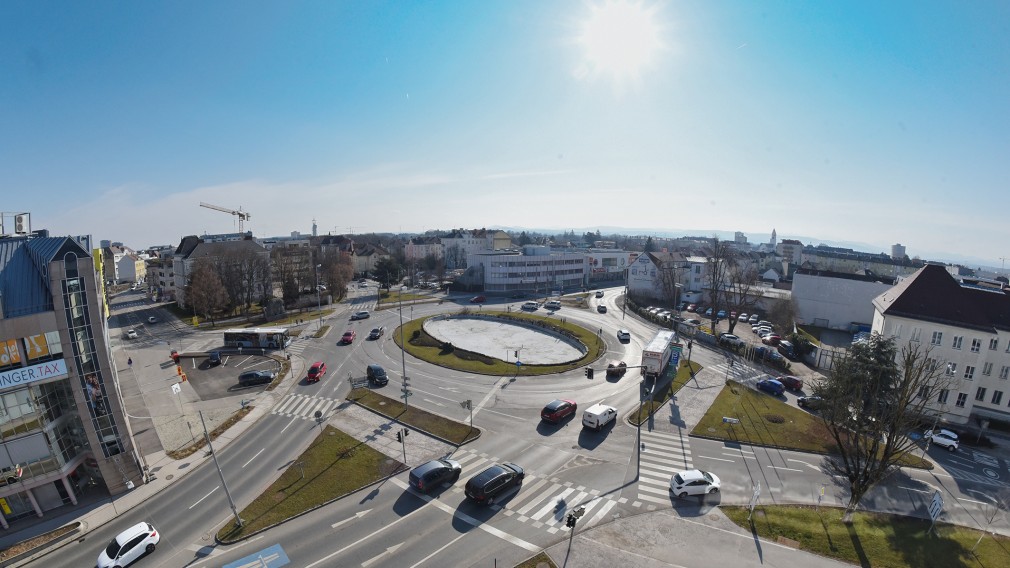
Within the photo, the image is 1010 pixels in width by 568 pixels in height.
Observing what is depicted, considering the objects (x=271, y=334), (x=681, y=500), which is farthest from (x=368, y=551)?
(x=271, y=334)

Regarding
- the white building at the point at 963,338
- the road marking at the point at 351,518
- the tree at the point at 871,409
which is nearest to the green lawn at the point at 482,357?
the tree at the point at 871,409

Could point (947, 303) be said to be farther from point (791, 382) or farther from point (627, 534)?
point (627, 534)

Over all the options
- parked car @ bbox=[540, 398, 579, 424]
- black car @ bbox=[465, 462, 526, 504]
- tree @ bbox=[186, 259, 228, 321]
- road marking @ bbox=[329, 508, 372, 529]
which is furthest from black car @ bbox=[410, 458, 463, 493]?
tree @ bbox=[186, 259, 228, 321]

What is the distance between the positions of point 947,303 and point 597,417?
35.6 metres

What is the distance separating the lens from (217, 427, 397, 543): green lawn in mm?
24078

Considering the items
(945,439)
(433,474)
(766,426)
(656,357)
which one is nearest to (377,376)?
(433,474)

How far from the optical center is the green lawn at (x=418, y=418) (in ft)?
109

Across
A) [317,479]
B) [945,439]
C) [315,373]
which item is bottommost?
[317,479]

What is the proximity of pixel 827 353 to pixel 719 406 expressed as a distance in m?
23.7

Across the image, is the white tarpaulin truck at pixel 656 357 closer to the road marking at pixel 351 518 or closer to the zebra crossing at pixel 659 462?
the zebra crossing at pixel 659 462

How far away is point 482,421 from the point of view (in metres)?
35.7

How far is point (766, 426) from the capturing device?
35.2 m

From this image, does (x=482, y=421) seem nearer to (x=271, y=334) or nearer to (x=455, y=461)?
(x=455, y=461)

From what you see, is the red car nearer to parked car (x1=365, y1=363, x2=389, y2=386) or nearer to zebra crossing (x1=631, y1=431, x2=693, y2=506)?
parked car (x1=365, y1=363, x2=389, y2=386)
